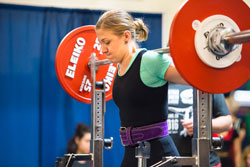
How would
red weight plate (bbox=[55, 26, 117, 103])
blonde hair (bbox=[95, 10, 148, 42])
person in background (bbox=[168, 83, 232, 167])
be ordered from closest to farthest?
1. blonde hair (bbox=[95, 10, 148, 42])
2. red weight plate (bbox=[55, 26, 117, 103])
3. person in background (bbox=[168, 83, 232, 167])

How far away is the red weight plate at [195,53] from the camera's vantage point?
1.27 m

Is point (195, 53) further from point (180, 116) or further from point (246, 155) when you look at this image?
point (246, 155)

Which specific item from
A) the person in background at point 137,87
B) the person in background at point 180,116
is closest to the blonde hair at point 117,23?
the person in background at point 137,87

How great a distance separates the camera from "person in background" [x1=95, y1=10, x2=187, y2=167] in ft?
5.27

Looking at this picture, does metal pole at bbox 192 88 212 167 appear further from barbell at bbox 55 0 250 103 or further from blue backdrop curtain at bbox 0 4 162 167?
→ blue backdrop curtain at bbox 0 4 162 167

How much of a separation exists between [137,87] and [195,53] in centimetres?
41

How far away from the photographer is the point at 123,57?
5.79 ft

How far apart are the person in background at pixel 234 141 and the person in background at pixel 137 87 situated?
7.04ft

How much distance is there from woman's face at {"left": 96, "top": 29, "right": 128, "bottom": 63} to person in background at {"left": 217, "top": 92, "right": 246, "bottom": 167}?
2.21m

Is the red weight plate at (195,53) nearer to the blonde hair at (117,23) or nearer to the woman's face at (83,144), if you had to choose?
the blonde hair at (117,23)

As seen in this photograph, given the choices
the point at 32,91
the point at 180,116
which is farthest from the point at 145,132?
the point at 32,91

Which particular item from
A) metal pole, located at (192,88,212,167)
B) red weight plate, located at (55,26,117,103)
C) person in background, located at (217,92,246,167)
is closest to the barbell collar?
metal pole, located at (192,88,212,167)

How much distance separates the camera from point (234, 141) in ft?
12.1

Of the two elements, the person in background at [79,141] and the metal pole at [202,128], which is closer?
the metal pole at [202,128]
